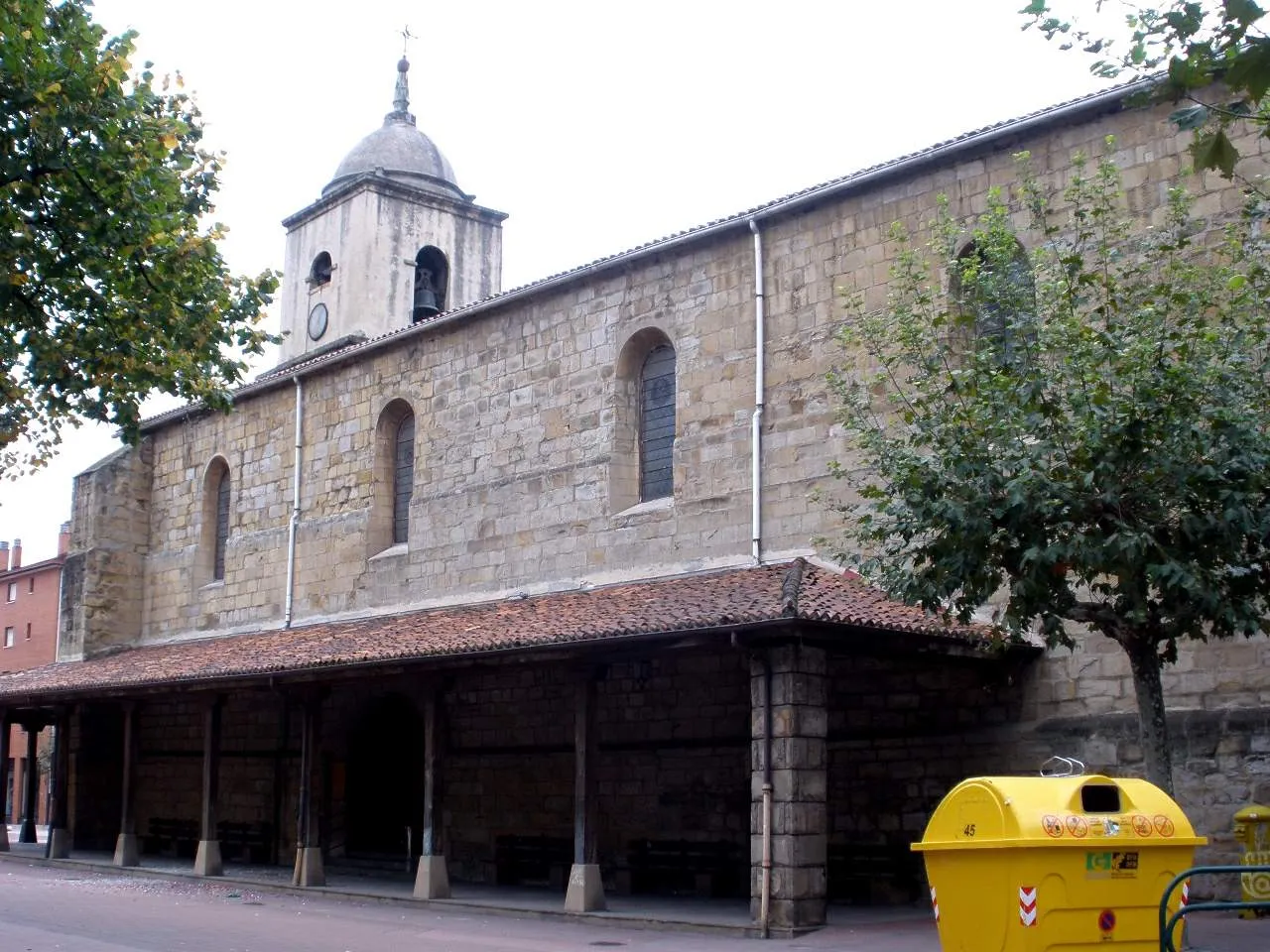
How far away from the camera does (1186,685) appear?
13625mm

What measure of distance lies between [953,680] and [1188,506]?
4961 mm

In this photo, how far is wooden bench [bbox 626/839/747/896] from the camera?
17078 millimetres

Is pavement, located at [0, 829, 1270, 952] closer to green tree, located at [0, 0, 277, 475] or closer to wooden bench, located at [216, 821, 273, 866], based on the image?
wooden bench, located at [216, 821, 273, 866]

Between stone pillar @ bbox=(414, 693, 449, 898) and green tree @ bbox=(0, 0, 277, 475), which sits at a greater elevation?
green tree @ bbox=(0, 0, 277, 475)

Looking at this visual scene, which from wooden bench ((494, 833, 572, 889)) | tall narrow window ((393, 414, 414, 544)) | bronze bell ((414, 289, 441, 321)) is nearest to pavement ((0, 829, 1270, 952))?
wooden bench ((494, 833, 572, 889))

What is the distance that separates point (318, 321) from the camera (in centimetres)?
3022

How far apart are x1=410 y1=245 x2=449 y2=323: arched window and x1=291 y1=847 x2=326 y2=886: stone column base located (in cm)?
1337

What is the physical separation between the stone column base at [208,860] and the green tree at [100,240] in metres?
9.07

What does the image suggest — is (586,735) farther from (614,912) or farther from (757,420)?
(757,420)

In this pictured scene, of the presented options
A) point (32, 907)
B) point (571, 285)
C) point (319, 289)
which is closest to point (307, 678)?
point (32, 907)

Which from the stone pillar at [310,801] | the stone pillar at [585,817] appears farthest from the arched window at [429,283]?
the stone pillar at [585,817]

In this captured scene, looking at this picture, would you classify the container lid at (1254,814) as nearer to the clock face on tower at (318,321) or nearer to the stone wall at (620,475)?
the stone wall at (620,475)

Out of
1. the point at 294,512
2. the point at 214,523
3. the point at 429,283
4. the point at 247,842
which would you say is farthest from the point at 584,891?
the point at 429,283

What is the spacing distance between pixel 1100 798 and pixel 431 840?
31.7 ft
